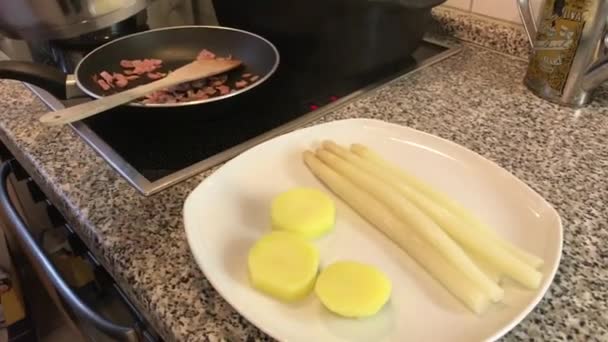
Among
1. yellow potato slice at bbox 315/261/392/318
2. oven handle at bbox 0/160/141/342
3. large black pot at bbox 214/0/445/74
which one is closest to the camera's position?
yellow potato slice at bbox 315/261/392/318

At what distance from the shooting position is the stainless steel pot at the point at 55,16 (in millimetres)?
639

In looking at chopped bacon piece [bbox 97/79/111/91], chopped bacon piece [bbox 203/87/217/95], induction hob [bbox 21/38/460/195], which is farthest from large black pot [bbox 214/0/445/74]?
chopped bacon piece [bbox 97/79/111/91]

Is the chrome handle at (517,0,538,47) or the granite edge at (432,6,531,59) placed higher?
the chrome handle at (517,0,538,47)

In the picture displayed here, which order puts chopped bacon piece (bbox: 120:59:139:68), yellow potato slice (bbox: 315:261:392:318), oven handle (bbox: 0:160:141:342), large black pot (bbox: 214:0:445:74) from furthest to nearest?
1. chopped bacon piece (bbox: 120:59:139:68)
2. large black pot (bbox: 214:0:445:74)
3. oven handle (bbox: 0:160:141:342)
4. yellow potato slice (bbox: 315:261:392:318)

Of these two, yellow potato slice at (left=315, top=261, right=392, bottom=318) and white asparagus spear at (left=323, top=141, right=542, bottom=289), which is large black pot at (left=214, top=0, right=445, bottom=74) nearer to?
white asparagus spear at (left=323, top=141, right=542, bottom=289)

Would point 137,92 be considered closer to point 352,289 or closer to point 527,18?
point 352,289

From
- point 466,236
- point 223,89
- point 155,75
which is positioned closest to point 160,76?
point 155,75

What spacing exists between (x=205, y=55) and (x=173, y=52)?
59 millimetres

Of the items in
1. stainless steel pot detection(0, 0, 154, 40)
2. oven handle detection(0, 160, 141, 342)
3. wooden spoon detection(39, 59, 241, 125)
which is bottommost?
oven handle detection(0, 160, 141, 342)

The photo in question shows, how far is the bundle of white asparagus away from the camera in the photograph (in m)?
0.35

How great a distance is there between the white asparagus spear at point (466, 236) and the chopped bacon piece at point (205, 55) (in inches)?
14.8

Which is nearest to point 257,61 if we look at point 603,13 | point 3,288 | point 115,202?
point 115,202

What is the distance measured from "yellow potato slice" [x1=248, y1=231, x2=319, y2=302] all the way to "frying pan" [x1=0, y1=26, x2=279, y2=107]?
0.93 feet

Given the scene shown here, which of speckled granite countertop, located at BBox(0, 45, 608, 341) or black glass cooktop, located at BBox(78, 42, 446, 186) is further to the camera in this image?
black glass cooktop, located at BBox(78, 42, 446, 186)
